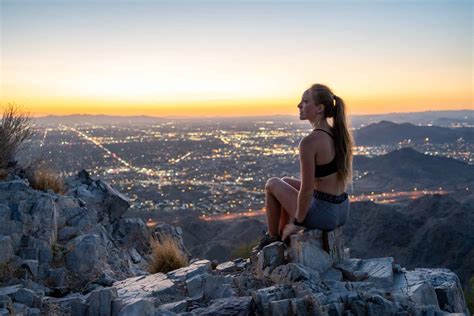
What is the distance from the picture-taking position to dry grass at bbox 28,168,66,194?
9531 mm

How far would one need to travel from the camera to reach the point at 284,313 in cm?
485

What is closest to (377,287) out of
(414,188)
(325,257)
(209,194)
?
(325,257)

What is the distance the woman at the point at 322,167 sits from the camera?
555 cm

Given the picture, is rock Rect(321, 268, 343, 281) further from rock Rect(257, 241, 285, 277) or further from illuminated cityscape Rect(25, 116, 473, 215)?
illuminated cityscape Rect(25, 116, 473, 215)

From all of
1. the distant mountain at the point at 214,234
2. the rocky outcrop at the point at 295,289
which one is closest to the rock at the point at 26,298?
the rocky outcrop at the point at 295,289

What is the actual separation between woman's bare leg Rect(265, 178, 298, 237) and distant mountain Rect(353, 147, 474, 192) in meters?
48.5

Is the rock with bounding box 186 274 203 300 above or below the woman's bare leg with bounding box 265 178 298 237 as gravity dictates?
below

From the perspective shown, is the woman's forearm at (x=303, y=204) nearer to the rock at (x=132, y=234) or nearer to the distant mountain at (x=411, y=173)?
the rock at (x=132, y=234)

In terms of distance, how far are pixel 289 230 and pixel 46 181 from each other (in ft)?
19.7

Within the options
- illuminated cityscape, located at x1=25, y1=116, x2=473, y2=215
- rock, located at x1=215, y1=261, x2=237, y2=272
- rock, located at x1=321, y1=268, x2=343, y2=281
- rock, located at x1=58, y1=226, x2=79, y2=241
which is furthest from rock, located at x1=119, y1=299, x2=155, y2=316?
illuminated cityscape, located at x1=25, y1=116, x2=473, y2=215

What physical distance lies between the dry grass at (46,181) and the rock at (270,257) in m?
5.47

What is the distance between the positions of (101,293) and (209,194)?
1719 inches

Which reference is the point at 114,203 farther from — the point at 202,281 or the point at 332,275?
the point at 332,275

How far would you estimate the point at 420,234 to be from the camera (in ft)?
91.4
